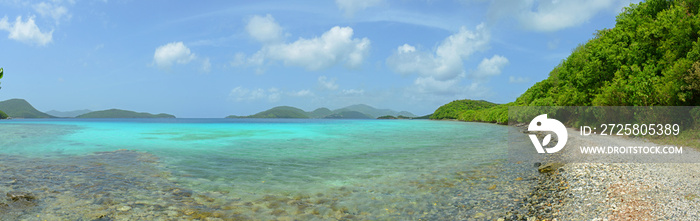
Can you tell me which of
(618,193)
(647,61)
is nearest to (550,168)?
(618,193)

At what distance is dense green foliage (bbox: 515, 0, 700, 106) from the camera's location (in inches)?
1129

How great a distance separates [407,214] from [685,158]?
1728 centimetres

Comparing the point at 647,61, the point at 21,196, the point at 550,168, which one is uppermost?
the point at 647,61

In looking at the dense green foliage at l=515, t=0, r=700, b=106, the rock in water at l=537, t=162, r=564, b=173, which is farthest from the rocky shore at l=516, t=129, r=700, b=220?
the dense green foliage at l=515, t=0, r=700, b=106

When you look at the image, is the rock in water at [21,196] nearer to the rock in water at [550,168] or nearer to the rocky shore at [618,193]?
the rocky shore at [618,193]

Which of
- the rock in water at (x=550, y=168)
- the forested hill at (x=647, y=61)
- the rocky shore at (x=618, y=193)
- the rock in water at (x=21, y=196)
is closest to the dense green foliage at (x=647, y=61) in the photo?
the forested hill at (x=647, y=61)

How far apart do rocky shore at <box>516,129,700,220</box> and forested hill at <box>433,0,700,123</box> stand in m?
18.9

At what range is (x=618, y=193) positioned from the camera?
35.0ft

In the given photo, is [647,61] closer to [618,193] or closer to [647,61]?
[647,61]

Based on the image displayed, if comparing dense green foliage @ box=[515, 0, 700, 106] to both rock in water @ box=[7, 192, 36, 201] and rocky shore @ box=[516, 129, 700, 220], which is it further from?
rock in water @ box=[7, 192, 36, 201]

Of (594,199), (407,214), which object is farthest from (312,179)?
(594,199)

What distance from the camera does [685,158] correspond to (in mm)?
17469

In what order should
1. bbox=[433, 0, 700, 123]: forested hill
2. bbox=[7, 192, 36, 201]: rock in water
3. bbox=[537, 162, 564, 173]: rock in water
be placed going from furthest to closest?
bbox=[433, 0, 700, 123]: forested hill, bbox=[537, 162, 564, 173]: rock in water, bbox=[7, 192, 36, 201]: rock in water

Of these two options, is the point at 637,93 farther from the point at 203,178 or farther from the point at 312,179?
the point at 203,178
